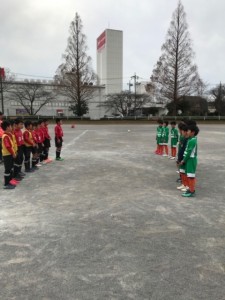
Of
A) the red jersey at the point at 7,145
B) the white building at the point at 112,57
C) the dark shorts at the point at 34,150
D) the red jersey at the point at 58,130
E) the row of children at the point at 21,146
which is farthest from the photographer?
the white building at the point at 112,57

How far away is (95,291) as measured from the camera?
9.29 ft

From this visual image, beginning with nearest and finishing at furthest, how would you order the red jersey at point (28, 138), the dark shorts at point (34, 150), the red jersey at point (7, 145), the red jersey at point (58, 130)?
the red jersey at point (7, 145), the red jersey at point (28, 138), the dark shorts at point (34, 150), the red jersey at point (58, 130)

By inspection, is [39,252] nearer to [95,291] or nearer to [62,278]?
[62,278]

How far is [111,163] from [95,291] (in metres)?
7.23

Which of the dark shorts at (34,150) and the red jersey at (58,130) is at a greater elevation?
the red jersey at (58,130)

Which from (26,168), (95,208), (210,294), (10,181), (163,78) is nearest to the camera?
(210,294)

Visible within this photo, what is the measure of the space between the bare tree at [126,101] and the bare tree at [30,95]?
12298 millimetres

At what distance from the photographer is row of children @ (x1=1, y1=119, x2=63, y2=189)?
22.3 feet

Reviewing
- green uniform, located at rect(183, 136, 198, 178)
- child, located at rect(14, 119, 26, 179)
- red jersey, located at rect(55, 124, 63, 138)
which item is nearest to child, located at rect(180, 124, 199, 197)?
green uniform, located at rect(183, 136, 198, 178)

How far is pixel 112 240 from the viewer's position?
3.95 metres

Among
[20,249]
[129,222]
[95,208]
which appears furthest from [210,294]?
[95,208]

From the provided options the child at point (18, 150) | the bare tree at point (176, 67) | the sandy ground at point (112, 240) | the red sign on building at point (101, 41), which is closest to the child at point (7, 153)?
the sandy ground at point (112, 240)

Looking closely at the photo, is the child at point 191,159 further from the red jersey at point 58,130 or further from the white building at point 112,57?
the white building at point 112,57

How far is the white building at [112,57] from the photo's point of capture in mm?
86025
